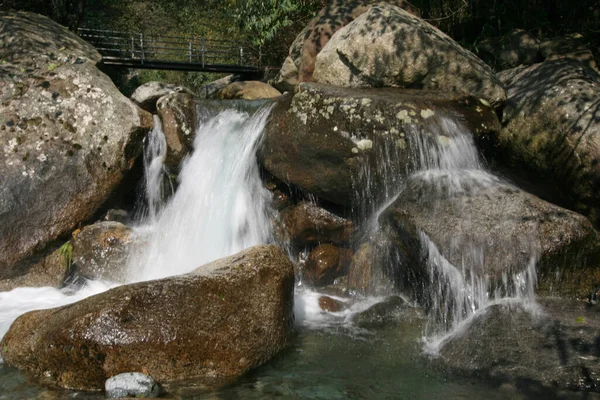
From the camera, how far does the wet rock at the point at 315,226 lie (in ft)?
28.1

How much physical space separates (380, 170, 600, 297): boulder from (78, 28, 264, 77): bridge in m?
12.6

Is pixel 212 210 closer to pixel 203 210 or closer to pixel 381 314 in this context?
pixel 203 210

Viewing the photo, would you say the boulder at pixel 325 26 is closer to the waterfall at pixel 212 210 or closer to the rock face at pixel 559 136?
the waterfall at pixel 212 210

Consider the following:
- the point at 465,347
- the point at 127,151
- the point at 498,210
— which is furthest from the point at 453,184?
the point at 127,151

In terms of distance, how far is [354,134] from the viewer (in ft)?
26.3

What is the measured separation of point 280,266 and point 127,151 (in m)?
4.31

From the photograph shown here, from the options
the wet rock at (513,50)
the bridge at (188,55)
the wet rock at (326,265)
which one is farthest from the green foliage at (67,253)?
the bridge at (188,55)

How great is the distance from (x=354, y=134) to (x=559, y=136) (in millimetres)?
2604

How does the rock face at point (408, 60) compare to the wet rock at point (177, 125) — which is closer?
the rock face at point (408, 60)

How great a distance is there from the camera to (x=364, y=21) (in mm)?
9516

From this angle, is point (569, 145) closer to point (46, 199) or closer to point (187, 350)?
point (187, 350)

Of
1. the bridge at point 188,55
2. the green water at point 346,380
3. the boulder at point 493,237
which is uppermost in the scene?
the bridge at point 188,55

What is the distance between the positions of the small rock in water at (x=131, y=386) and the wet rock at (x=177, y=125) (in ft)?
17.1

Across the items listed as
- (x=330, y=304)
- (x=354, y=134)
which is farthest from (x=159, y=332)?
(x=354, y=134)
